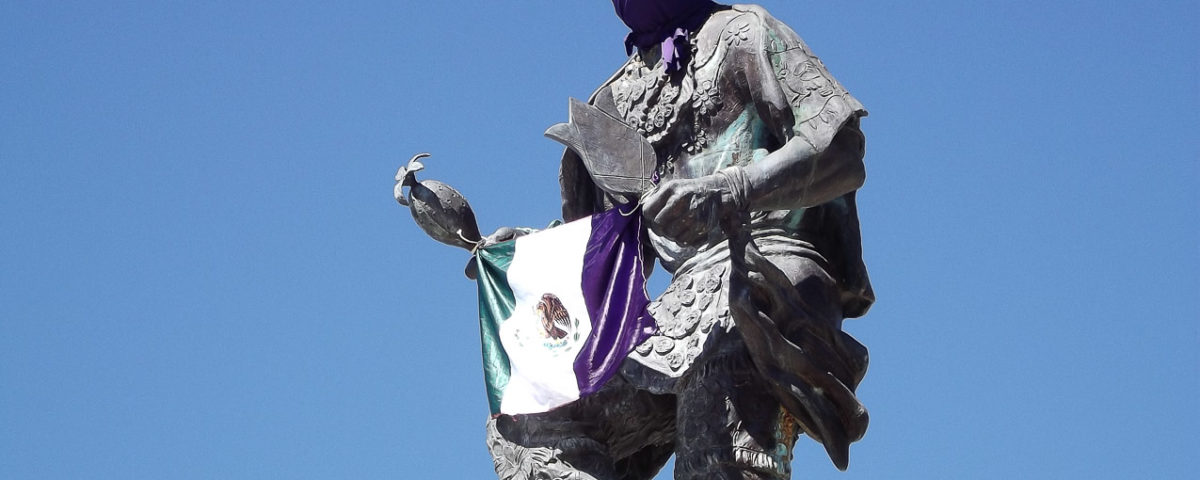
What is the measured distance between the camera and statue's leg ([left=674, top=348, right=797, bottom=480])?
7957 mm

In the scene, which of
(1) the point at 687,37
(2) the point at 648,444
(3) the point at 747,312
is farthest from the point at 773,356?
(1) the point at 687,37

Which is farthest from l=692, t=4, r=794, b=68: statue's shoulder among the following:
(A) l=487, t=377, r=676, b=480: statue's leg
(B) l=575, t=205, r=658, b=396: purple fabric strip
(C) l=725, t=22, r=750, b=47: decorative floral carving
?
(A) l=487, t=377, r=676, b=480: statue's leg

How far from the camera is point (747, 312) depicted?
26.0 feet

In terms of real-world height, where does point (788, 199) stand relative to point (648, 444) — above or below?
above

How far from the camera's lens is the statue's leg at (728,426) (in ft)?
26.1

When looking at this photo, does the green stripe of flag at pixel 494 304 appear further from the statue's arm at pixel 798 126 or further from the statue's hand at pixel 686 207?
the statue's arm at pixel 798 126

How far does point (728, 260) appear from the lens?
8133 mm

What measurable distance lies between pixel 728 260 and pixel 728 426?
2.05ft

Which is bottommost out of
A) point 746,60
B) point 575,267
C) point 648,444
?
point 648,444

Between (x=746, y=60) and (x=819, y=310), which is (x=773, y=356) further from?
(x=746, y=60)

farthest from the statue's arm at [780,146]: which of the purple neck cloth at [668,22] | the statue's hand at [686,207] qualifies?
the purple neck cloth at [668,22]

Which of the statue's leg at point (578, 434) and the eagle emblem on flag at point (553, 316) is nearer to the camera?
the statue's leg at point (578, 434)

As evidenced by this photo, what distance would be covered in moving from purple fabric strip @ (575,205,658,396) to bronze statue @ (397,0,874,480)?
0.11 metres

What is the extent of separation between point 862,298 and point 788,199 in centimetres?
80
